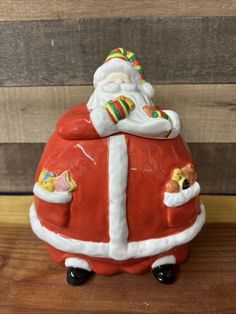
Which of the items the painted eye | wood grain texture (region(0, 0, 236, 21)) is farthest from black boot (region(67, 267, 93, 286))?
wood grain texture (region(0, 0, 236, 21))

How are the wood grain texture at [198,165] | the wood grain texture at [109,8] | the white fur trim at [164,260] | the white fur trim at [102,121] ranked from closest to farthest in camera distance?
the white fur trim at [102,121] → the white fur trim at [164,260] → the wood grain texture at [109,8] → the wood grain texture at [198,165]

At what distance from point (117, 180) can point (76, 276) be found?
23 centimetres

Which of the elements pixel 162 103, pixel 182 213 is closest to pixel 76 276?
pixel 182 213

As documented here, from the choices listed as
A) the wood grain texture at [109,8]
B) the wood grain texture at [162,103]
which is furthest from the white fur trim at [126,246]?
the wood grain texture at [109,8]

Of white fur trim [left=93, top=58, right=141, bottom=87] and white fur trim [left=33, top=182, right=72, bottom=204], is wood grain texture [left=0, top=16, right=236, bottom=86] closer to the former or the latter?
white fur trim [left=93, top=58, right=141, bottom=87]

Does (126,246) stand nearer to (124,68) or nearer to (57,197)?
(57,197)

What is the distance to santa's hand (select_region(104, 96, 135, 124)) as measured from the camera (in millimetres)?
657

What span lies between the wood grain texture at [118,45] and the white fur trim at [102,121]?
0.39 metres

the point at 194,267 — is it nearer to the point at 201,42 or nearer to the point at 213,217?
the point at 213,217

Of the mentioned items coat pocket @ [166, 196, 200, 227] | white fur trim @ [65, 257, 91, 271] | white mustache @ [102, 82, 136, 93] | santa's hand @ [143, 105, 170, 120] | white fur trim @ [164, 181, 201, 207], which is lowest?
white fur trim @ [65, 257, 91, 271]

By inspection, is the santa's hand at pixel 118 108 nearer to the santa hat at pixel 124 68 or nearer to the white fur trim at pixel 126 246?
the santa hat at pixel 124 68

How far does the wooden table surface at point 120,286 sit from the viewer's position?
2.38ft

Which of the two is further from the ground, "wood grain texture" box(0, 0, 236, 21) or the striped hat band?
"wood grain texture" box(0, 0, 236, 21)

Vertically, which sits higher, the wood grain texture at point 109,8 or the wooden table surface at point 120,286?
the wood grain texture at point 109,8
